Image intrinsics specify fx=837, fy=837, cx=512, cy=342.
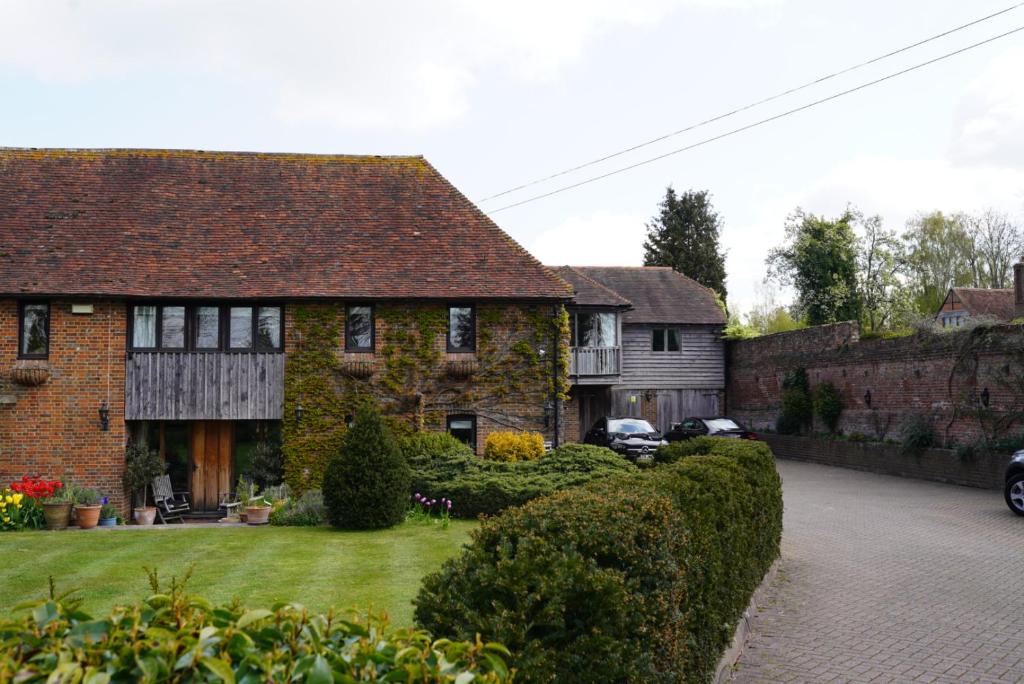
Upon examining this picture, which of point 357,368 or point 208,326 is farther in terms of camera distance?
point 357,368

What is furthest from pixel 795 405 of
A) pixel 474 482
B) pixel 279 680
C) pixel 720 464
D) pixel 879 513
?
pixel 279 680

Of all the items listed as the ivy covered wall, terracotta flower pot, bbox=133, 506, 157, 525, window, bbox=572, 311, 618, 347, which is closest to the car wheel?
the ivy covered wall

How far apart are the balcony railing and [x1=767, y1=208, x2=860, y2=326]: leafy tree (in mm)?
18264

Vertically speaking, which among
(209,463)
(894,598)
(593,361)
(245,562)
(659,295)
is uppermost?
(659,295)

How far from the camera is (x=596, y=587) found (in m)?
4.02

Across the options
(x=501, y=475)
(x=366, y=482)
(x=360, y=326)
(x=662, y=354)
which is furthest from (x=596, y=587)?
(x=662, y=354)

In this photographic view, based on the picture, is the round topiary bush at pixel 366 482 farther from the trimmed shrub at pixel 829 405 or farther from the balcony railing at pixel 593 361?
the trimmed shrub at pixel 829 405

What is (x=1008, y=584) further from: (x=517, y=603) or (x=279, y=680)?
(x=279, y=680)

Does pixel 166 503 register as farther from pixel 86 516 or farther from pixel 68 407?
pixel 68 407

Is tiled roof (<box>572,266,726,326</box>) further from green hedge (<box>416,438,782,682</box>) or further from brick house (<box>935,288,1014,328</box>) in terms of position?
green hedge (<box>416,438,782,682</box>)

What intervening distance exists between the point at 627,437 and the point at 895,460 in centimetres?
758

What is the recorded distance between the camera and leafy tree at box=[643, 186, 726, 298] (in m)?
56.4

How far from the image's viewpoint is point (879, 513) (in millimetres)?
16609

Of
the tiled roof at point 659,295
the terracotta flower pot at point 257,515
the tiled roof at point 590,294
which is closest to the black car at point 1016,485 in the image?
the terracotta flower pot at point 257,515
